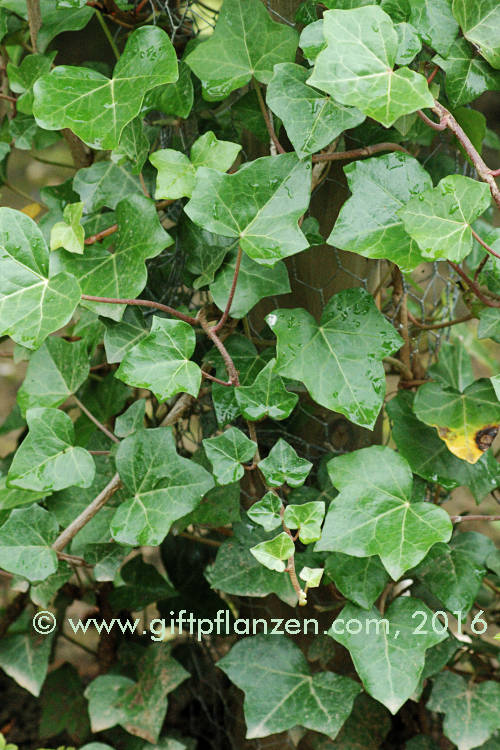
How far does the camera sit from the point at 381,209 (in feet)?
2.40

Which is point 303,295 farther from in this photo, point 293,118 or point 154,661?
point 154,661

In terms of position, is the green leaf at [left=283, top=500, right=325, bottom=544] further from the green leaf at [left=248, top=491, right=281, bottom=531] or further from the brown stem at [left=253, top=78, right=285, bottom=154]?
the brown stem at [left=253, top=78, right=285, bottom=154]

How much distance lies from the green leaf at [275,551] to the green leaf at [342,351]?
0.15m

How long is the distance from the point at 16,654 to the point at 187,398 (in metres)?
0.53

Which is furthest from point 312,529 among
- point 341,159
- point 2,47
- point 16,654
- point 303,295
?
point 2,47

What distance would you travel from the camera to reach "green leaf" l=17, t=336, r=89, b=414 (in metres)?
0.91

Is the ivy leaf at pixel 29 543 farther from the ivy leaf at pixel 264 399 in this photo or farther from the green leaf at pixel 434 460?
the green leaf at pixel 434 460

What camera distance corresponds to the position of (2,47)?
96 centimetres

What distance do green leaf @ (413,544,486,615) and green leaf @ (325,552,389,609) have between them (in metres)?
0.08

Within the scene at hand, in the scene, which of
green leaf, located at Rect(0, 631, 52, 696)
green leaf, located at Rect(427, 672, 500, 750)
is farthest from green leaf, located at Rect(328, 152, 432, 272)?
green leaf, located at Rect(0, 631, 52, 696)

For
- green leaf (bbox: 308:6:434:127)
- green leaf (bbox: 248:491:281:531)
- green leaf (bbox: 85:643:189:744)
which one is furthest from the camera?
green leaf (bbox: 85:643:189:744)

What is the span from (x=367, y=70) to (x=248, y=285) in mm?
263

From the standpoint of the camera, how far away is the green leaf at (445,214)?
26.4 inches

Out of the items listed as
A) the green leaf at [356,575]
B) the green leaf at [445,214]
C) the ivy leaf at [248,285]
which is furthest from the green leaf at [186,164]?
the green leaf at [356,575]
